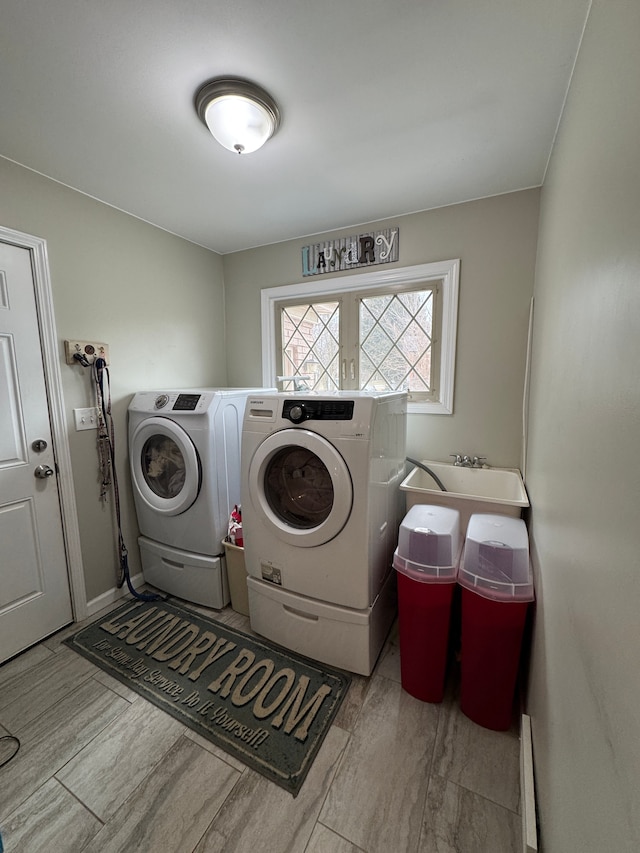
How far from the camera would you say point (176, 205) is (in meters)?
1.96

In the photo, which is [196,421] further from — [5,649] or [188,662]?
[5,649]

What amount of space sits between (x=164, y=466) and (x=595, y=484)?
6.75 ft

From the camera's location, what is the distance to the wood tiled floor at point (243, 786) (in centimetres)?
98

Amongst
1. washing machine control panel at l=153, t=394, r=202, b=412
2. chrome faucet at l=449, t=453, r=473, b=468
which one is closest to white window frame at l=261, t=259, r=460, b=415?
chrome faucet at l=449, t=453, r=473, b=468

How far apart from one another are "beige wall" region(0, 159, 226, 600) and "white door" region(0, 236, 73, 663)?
13 centimetres

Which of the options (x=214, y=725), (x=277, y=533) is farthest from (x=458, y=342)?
(x=214, y=725)

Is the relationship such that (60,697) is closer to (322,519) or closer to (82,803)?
(82,803)

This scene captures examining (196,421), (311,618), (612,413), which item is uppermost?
(612,413)

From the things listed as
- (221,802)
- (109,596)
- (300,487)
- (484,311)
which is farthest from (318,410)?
(109,596)

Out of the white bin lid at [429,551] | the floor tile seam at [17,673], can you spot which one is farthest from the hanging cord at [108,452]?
the white bin lid at [429,551]

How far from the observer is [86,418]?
187cm

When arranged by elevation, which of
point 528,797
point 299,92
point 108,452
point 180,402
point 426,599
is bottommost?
point 528,797

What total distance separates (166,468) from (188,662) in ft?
3.40

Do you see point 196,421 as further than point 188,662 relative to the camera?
Yes
